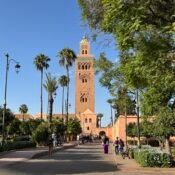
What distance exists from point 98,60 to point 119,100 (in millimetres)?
7648

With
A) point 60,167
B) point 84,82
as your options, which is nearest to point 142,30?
point 60,167

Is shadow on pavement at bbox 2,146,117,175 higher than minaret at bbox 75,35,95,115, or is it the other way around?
minaret at bbox 75,35,95,115

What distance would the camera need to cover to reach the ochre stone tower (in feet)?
545

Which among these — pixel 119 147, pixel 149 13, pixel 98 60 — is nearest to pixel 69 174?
pixel 149 13

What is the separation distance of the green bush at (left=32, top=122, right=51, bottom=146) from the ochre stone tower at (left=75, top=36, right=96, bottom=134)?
105 metres

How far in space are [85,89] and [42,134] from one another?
109 metres

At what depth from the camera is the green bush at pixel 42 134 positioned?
195 ft

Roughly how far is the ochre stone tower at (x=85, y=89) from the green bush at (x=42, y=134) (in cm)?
10472

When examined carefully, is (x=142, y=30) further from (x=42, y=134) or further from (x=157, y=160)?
(x=42, y=134)

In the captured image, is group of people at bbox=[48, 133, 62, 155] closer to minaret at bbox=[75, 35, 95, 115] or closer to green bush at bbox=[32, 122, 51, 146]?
green bush at bbox=[32, 122, 51, 146]

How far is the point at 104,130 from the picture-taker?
167375 mm

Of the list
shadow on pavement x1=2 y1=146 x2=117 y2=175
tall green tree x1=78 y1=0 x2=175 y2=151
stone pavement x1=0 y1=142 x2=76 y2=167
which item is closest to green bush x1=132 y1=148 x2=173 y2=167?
shadow on pavement x1=2 y1=146 x2=117 y2=175

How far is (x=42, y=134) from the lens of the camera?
59.8m

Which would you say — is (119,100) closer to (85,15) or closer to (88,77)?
(85,15)
